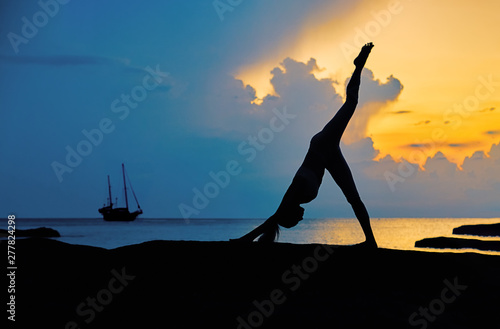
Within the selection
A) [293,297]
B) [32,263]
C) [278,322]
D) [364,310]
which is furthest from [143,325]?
[32,263]

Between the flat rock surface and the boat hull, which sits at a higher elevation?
the boat hull

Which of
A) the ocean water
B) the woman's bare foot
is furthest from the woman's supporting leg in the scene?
the ocean water

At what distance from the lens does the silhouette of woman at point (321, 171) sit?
8.47 metres

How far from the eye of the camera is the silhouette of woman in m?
8.47

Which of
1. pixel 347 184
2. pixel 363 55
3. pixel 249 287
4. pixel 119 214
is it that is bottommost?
pixel 249 287

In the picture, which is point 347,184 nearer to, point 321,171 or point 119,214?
point 321,171

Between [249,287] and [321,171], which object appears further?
[321,171]

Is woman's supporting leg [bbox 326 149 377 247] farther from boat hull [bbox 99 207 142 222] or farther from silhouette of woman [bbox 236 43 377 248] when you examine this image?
boat hull [bbox 99 207 142 222]

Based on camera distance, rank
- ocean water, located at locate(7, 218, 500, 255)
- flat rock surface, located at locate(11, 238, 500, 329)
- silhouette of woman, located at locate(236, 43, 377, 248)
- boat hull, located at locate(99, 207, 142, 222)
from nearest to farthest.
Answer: flat rock surface, located at locate(11, 238, 500, 329) → silhouette of woman, located at locate(236, 43, 377, 248) → ocean water, located at locate(7, 218, 500, 255) → boat hull, located at locate(99, 207, 142, 222)

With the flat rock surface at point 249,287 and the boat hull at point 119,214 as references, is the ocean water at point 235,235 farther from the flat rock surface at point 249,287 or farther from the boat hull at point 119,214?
the flat rock surface at point 249,287

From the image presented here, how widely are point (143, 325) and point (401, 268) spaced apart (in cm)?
413

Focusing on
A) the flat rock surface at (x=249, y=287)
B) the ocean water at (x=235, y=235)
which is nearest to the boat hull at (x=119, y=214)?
the ocean water at (x=235, y=235)

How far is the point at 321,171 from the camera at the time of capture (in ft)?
28.2

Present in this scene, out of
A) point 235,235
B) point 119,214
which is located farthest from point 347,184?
point 119,214
